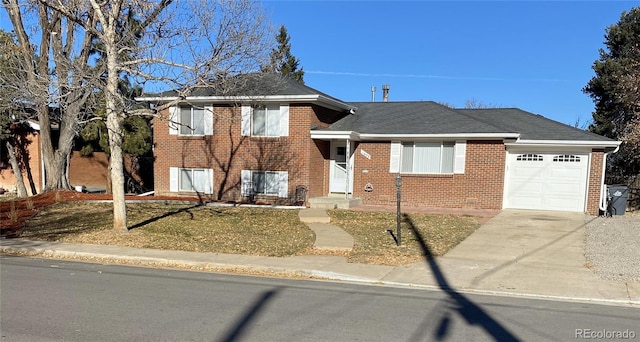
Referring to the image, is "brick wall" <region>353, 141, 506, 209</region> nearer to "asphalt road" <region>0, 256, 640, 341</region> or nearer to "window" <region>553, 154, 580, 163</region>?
"window" <region>553, 154, 580, 163</region>

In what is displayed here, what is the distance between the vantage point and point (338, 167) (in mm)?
18406

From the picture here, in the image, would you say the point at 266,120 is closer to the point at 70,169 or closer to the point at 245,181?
the point at 245,181

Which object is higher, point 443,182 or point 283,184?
point 443,182

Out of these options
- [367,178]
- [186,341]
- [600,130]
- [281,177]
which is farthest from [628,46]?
[186,341]

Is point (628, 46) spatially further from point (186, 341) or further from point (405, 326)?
point (186, 341)

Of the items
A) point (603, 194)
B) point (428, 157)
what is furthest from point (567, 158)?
point (428, 157)

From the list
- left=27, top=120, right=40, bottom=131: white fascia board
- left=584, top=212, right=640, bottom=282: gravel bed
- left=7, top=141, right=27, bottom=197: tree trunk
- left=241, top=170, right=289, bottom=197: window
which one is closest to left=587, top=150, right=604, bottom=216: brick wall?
left=584, top=212, right=640, bottom=282: gravel bed

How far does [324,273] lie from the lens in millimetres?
7684

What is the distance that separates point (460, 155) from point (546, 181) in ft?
10.6

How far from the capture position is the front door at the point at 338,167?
718 inches

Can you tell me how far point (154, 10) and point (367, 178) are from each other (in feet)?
31.9

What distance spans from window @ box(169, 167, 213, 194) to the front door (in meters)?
5.16

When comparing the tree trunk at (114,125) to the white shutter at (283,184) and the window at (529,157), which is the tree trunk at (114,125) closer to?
the white shutter at (283,184)

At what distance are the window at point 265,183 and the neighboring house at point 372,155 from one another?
1.6 inches
